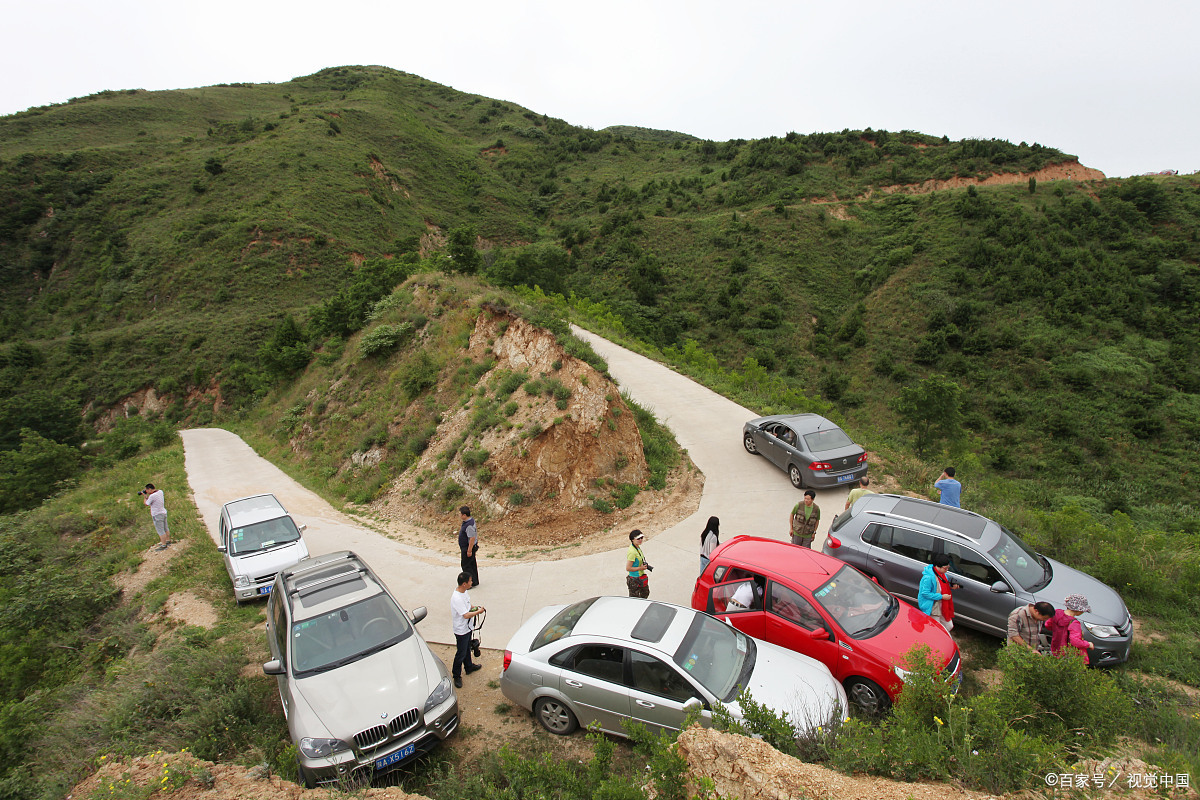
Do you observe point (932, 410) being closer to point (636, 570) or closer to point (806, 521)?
point (806, 521)

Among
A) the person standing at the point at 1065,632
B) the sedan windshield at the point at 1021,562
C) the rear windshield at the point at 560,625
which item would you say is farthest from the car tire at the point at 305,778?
the sedan windshield at the point at 1021,562

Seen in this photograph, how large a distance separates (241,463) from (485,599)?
56.6ft

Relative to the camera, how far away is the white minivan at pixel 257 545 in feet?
29.6

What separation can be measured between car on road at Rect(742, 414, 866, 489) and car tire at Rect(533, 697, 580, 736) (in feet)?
26.7

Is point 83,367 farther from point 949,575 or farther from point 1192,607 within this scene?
point 1192,607

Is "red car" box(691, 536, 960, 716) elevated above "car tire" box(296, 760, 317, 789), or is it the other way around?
"red car" box(691, 536, 960, 716)

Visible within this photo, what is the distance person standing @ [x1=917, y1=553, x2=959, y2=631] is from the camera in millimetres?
6305

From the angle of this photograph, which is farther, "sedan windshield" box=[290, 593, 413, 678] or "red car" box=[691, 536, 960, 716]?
"sedan windshield" box=[290, 593, 413, 678]

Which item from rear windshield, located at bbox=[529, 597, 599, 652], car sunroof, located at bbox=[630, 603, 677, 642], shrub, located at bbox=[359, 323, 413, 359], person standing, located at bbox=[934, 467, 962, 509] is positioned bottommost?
rear windshield, located at bbox=[529, 597, 599, 652]

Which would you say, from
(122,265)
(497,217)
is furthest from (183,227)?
(497,217)

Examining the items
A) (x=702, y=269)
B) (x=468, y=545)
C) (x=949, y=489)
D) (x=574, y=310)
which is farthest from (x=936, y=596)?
(x=702, y=269)

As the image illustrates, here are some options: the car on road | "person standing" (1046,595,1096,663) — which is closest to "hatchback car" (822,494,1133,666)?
"person standing" (1046,595,1096,663)

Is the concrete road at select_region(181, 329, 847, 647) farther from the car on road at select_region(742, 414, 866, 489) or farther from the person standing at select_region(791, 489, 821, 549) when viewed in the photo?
the person standing at select_region(791, 489, 821, 549)

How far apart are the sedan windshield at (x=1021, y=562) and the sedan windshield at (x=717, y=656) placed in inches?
153
